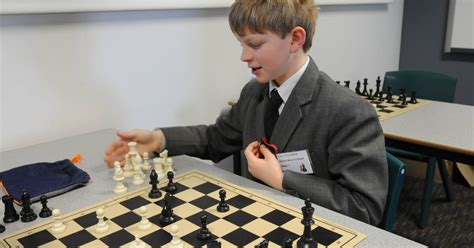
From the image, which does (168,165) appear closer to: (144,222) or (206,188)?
(206,188)

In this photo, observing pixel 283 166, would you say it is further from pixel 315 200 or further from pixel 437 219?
pixel 437 219

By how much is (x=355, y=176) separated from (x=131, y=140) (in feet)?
2.54

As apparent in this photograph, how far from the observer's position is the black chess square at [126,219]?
3.56 ft

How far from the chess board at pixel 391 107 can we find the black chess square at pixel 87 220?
163cm

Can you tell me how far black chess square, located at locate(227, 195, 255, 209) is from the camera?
3.86ft

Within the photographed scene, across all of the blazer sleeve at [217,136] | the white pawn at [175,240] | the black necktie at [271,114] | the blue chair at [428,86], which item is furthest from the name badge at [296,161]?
the blue chair at [428,86]

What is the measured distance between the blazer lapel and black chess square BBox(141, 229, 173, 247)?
55 cm

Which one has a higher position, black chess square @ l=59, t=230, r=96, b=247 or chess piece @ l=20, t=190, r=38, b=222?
chess piece @ l=20, t=190, r=38, b=222

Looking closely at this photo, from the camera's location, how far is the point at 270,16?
52.2 inches

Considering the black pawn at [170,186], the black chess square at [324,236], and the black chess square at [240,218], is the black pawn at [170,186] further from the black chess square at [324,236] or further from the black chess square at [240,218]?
the black chess square at [324,236]

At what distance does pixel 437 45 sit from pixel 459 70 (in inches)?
11.6

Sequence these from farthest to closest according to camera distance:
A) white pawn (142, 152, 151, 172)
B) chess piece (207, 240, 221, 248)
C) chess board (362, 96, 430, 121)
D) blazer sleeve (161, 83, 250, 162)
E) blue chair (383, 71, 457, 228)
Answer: blue chair (383, 71, 457, 228)
chess board (362, 96, 430, 121)
blazer sleeve (161, 83, 250, 162)
white pawn (142, 152, 151, 172)
chess piece (207, 240, 221, 248)

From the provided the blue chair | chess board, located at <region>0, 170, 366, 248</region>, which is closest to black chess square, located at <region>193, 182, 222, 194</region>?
chess board, located at <region>0, 170, 366, 248</region>

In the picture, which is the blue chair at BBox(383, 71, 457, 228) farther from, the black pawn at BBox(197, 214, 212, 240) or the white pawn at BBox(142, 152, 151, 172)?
the black pawn at BBox(197, 214, 212, 240)
